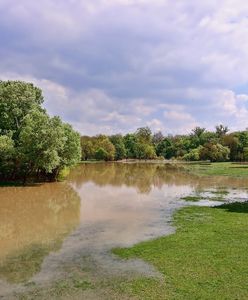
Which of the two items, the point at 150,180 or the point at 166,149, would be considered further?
the point at 166,149

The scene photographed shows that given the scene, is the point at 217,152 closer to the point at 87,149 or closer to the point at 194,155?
the point at 194,155

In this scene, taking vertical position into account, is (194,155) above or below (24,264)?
above

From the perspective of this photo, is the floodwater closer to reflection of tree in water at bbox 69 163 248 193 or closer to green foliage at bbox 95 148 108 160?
reflection of tree in water at bbox 69 163 248 193

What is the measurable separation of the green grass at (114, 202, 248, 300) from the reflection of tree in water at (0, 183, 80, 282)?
3553mm

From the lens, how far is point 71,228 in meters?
20.7

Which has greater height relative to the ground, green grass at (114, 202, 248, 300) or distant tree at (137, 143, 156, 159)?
distant tree at (137, 143, 156, 159)

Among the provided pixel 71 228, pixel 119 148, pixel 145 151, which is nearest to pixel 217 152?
pixel 145 151

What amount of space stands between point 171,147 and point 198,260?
13156 cm

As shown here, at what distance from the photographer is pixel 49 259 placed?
48.4 ft

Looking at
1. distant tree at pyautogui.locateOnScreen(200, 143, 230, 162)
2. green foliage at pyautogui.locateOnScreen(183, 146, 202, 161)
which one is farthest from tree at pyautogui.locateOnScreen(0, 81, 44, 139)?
green foliage at pyautogui.locateOnScreen(183, 146, 202, 161)

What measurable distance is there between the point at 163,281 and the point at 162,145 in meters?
139

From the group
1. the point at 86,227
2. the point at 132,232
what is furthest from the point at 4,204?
the point at 132,232

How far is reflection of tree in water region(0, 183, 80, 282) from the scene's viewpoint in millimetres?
14125

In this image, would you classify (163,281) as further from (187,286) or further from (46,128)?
(46,128)
